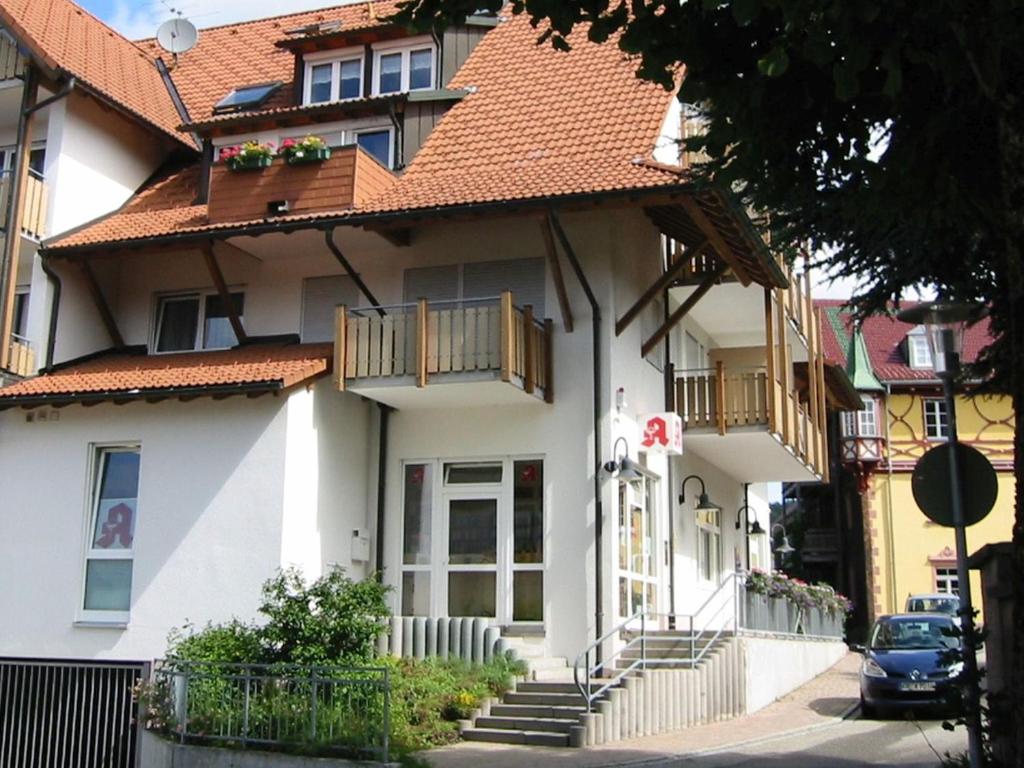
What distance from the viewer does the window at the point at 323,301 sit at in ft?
65.3

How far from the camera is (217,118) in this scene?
72.5ft

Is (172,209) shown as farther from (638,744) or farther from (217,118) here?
(638,744)

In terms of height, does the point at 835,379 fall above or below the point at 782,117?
above

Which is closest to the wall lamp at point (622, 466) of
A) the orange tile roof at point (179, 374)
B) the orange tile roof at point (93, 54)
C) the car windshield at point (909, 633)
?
the orange tile roof at point (179, 374)

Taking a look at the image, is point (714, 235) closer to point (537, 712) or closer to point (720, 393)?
point (720, 393)

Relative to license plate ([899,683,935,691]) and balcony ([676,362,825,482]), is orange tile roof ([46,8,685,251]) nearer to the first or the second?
balcony ([676,362,825,482])

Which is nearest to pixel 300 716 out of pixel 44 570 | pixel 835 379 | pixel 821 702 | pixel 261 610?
pixel 261 610

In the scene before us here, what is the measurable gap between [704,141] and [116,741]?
10359 millimetres

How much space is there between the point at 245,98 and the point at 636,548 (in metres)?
11.8

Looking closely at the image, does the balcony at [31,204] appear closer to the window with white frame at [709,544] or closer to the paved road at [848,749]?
the window with white frame at [709,544]

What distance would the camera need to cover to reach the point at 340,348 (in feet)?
57.8

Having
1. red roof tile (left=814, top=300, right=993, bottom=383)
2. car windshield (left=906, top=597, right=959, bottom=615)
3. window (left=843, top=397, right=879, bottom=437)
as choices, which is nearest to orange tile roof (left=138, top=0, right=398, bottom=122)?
car windshield (left=906, top=597, right=959, bottom=615)

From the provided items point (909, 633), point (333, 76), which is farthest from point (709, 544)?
point (333, 76)

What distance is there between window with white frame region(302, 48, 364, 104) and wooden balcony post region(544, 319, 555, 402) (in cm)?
641
